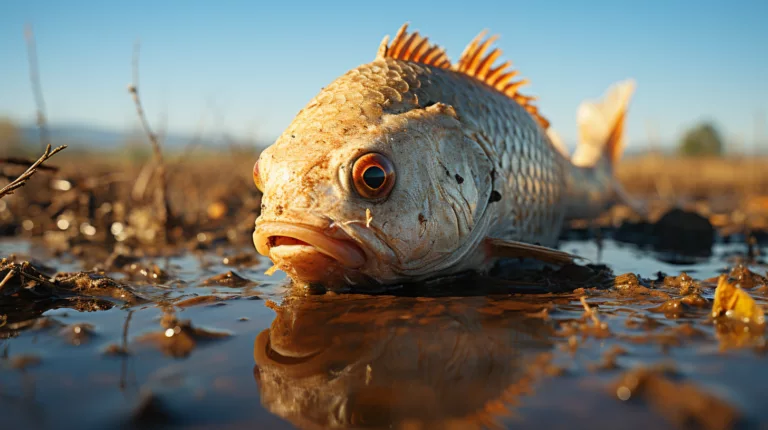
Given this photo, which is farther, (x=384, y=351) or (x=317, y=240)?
→ (x=317, y=240)

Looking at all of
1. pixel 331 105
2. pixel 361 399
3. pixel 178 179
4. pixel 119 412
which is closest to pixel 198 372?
pixel 119 412

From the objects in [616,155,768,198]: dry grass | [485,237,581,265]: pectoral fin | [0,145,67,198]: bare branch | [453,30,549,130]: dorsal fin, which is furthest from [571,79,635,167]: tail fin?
[0,145,67,198]: bare branch

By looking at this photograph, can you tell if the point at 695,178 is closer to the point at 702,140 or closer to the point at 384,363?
the point at 384,363

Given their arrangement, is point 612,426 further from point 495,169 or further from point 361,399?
point 495,169

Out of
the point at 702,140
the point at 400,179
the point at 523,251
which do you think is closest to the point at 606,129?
the point at 523,251

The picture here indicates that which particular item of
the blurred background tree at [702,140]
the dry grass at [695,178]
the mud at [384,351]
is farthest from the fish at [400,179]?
the blurred background tree at [702,140]

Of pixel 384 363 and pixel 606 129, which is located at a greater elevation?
pixel 606 129

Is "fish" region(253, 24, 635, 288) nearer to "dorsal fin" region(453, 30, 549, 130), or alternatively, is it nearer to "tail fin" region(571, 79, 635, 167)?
"dorsal fin" region(453, 30, 549, 130)
